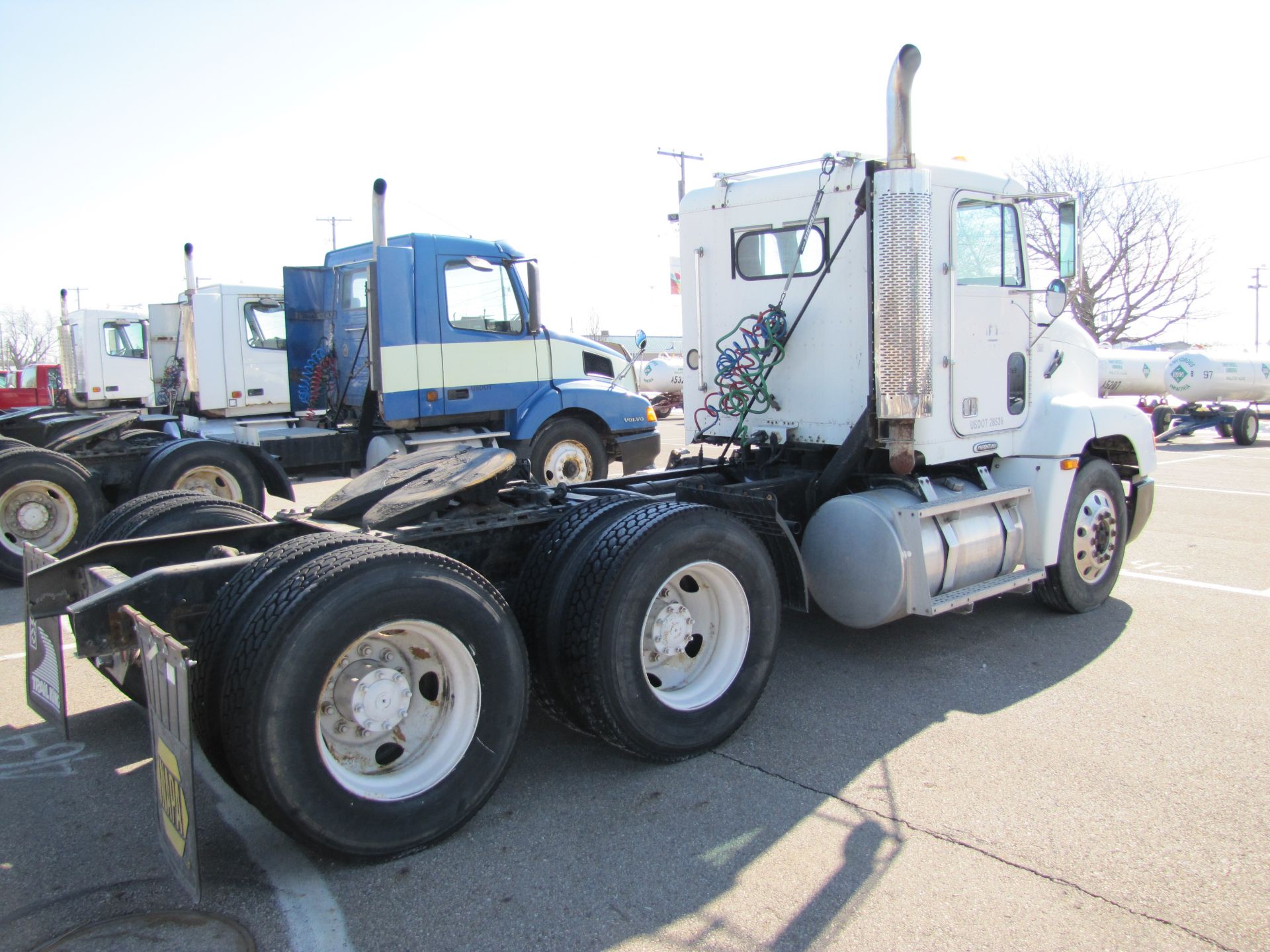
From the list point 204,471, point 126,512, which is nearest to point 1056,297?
point 126,512

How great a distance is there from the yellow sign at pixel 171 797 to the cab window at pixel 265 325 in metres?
12.0

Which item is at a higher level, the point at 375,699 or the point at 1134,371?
the point at 1134,371

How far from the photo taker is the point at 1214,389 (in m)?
20.2

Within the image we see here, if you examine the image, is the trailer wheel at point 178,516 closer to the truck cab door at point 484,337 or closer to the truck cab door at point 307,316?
the truck cab door at point 484,337

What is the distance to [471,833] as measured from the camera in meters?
3.56

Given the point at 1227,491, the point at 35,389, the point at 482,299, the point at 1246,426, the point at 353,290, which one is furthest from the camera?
the point at 35,389

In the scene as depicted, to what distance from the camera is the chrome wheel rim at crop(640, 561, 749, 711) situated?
424 centimetres

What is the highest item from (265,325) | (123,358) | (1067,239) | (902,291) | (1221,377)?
(265,325)

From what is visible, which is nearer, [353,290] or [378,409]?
[378,409]

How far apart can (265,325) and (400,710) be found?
12.3m

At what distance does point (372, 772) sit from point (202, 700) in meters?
0.66

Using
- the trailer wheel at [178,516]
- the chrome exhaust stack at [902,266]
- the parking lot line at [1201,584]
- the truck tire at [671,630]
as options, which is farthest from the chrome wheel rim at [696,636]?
A: the parking lot line at [1201,584]

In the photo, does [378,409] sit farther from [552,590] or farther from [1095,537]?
[1095,537]

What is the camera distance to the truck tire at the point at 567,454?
36.4 feet
